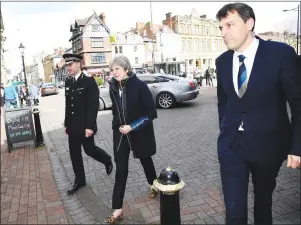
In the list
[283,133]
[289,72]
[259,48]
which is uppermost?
[259,48]

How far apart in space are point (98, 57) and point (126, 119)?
55150 mm

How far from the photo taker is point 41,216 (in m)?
3.61

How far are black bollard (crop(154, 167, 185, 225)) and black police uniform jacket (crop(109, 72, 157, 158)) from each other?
1111 mm

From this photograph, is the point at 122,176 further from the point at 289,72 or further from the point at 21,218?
the point at 289,72

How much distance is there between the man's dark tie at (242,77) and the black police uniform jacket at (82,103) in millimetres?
2245

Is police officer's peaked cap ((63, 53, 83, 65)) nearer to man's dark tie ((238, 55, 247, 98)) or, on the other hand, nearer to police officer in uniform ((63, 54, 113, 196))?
police officer in uniform ((63, 54, 113, 196))

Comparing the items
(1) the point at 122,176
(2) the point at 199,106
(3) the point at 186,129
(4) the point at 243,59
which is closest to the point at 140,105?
(1) the point at 122,176

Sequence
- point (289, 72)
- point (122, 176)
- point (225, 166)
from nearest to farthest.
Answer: point (289, 72) < point (225, 166) < point (122, 176)

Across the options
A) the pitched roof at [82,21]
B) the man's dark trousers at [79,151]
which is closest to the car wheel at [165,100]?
the man's dark trousers at [79,151]

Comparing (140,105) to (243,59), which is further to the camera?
(140,105)

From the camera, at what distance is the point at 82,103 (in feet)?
13.1

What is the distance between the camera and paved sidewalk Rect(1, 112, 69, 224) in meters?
3.62

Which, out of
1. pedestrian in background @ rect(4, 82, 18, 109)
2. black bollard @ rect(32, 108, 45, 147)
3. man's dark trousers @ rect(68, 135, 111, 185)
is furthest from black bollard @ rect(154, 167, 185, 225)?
pedestrian in background @ rect(4, 82, 18, 109)

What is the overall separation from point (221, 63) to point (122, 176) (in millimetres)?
1662
